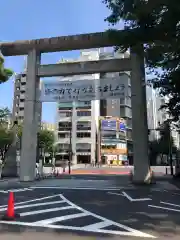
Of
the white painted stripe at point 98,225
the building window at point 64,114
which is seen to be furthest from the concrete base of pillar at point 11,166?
the building window at point 64,114

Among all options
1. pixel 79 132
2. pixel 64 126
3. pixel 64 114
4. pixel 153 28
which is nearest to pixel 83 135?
pixel 79 132

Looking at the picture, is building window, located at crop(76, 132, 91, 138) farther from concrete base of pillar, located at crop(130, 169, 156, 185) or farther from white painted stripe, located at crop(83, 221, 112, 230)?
white painted stripe, located at crop(83, 221, 112, 230)

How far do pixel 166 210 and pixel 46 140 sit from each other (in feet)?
201

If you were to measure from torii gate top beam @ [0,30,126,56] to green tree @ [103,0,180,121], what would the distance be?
22.3 feet

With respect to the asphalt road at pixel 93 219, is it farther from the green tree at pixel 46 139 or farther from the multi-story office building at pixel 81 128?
the multi-story office building at pixel 81 128

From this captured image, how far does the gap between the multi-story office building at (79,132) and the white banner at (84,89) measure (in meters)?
69.1

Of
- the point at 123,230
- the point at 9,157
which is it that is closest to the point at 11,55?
the point at 9,157

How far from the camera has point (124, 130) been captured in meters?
99.8

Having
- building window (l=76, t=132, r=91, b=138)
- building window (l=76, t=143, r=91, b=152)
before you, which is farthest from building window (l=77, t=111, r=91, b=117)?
building window (l=76, t=143, r=91, b=152)

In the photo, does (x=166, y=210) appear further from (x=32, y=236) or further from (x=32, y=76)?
(x=32, y=76)

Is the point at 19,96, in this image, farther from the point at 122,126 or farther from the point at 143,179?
the point at 143,179

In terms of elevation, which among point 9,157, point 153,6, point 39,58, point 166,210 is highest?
point 39,58

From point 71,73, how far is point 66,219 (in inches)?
646

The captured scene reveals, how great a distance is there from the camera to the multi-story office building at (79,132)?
9481cm
